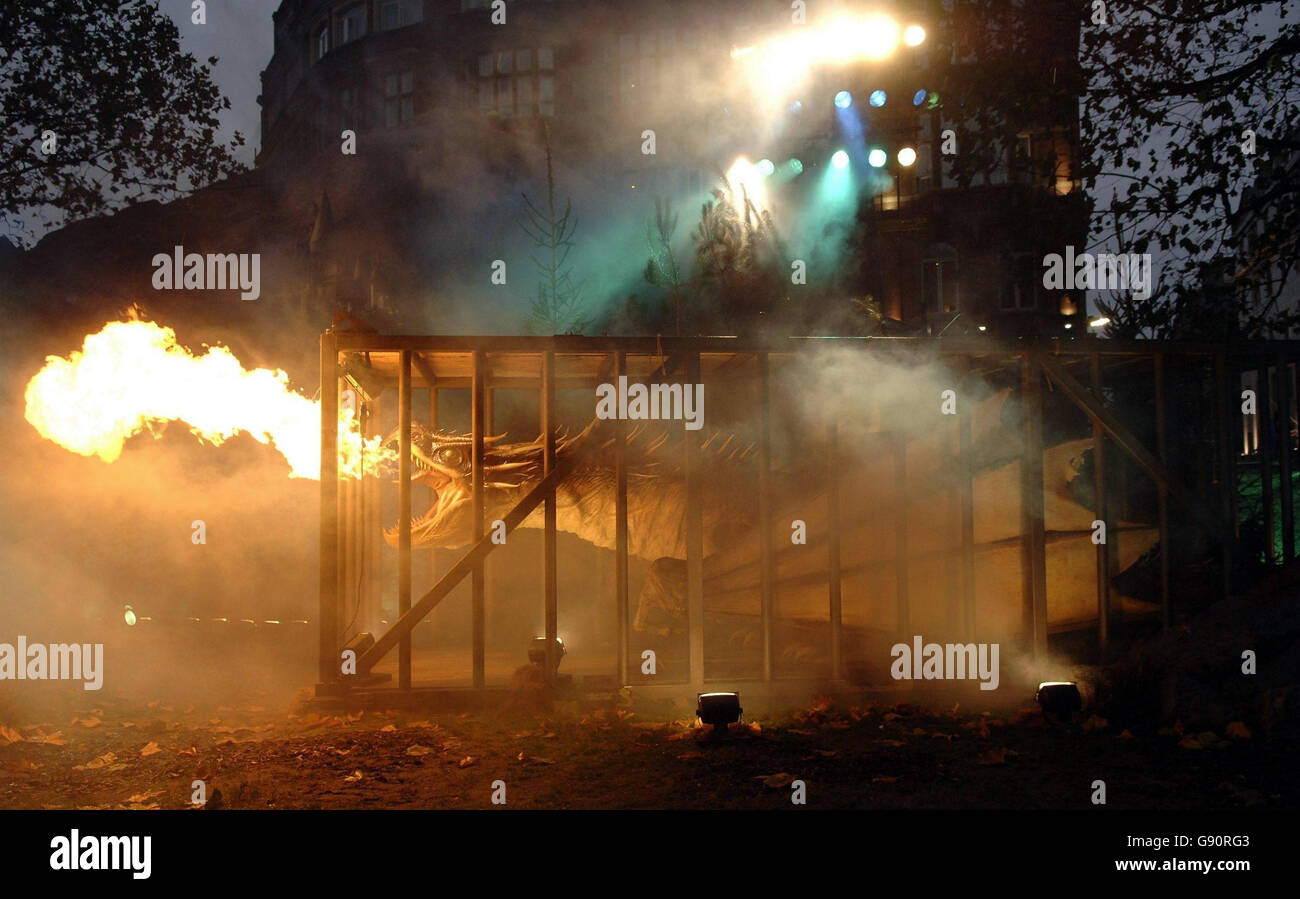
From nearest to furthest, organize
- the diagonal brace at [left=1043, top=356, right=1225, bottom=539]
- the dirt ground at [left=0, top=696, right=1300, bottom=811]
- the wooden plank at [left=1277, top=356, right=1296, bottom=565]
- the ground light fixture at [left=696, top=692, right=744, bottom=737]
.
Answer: the dirt ground at [left=0, top=696, right=1300, bottom=811]
the ground light fixture at [left=696, top=692, right=744, bottom=737]
the diagonal brace at [left=1043, top=356, right=1225, bottom=539]
the wooden plank at [left=1277, top=356, right=1296, bottom=565]

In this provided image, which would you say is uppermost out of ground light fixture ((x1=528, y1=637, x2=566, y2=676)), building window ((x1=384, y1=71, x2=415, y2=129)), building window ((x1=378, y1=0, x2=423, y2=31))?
building window ((x1=378, y1=0, x2=423, y2=31))

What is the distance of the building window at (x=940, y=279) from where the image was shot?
32188 mm

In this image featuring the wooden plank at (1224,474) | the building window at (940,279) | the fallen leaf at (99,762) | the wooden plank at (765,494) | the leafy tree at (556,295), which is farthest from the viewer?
the building window at (940,279)

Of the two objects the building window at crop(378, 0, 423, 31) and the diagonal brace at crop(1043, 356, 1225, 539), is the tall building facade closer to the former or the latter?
the building window at crop(378, 0, 423, 31)

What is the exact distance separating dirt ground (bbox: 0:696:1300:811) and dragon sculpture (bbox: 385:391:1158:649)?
1426 mm

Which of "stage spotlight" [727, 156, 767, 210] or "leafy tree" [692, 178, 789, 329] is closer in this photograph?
"leafy tree" [692, 178, 789, 329]

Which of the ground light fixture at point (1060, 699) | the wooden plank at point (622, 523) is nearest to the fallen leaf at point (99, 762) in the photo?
the wooden plank at point (622, 523)

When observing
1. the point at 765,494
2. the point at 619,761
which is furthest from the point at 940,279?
the point at 619,761

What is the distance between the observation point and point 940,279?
32.4m

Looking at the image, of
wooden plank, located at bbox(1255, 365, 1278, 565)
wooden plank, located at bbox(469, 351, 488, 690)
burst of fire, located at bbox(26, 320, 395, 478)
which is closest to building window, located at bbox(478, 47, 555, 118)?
burst of fire, located at bbox(26, 320, 395, 478)

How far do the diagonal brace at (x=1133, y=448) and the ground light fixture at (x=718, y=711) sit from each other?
5023 millimetres

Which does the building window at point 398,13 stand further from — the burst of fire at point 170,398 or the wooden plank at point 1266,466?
the wooden plank at point 1266,466

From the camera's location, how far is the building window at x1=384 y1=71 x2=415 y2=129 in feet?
115
